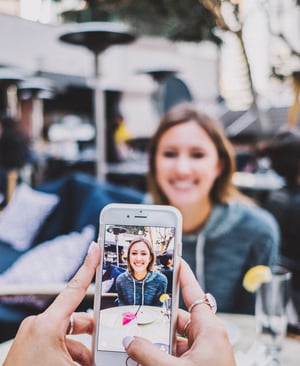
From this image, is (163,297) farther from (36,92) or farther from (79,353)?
(36,92)

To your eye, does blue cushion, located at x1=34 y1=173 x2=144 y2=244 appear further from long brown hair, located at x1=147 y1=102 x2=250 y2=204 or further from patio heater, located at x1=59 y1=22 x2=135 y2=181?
patio heater, located at x1=59 y1=22 x2=135 y2=181

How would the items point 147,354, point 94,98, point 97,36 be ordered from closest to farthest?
point 147,354
point 97,36
point 94,98

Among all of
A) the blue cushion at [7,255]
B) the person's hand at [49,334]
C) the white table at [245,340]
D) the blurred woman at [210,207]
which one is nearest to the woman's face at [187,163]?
the blurred woman at [210,207]

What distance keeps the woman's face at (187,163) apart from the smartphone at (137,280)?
0.96m

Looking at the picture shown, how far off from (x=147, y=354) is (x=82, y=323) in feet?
0.68

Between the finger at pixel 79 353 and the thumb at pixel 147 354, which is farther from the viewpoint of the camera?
the finger at pixel 79 353

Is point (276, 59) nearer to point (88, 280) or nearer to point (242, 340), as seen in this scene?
point (242, 340)

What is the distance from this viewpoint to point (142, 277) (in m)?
0.84

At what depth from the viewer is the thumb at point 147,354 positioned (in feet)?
2.23

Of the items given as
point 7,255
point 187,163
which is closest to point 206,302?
point 187,163

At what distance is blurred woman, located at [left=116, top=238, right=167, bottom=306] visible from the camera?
836 mm

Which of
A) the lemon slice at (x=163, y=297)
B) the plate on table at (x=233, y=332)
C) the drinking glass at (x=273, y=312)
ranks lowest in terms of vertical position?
the plate on table at (x=233, y=332)

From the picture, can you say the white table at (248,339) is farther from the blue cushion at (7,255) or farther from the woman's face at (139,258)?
the blue cushion at (7,255)

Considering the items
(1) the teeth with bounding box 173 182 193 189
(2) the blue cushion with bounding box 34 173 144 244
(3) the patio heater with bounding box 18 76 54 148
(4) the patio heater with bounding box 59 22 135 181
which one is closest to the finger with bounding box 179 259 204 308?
(1) the teeth with bounding box 173 182 193 189
